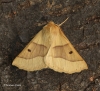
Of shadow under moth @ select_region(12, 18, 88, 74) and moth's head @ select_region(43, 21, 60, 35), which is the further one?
moth's head @ select_region(43, 21, 60, 35)

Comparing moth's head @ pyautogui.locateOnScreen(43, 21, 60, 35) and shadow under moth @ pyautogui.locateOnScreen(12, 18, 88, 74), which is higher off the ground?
moth's head @ pyautogui.locateOnScreen(43, 21, 60, 35)

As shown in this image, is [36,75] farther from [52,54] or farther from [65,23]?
[65,23]

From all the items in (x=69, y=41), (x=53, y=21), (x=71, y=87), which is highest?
(x=53, y=21)

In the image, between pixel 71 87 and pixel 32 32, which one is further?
pixel 32 32

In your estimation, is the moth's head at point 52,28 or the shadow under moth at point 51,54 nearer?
the shadow under moth at point 51,54

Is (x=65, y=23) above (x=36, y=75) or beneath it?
above

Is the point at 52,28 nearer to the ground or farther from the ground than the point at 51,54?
farther from the ground

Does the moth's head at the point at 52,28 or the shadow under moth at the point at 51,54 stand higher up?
the moth's head at the point at 52,28

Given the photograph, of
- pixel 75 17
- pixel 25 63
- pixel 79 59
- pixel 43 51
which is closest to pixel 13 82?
pixel 25 63
